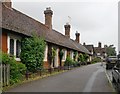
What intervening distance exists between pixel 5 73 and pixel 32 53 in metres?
7.51

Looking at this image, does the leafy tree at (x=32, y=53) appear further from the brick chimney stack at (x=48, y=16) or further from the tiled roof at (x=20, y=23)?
the brick chimney stack at (x=48, y=16)

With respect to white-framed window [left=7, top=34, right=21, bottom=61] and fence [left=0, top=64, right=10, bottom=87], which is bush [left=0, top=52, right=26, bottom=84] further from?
white-framed window [left=7, top=34, right=21, bottom=61]

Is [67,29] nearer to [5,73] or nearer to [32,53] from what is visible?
[32,53]

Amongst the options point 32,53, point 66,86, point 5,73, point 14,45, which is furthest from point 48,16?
point 5,73

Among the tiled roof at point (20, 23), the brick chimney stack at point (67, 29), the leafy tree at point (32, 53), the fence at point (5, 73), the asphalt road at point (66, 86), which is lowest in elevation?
the asphalt road at point (66, 86)

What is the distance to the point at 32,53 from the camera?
2148 cm

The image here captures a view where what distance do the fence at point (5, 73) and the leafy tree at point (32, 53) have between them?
6.89 metres

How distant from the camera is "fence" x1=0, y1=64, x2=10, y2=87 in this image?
45.0 feet

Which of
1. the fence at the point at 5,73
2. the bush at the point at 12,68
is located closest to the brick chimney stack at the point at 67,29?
the bush at the point at 12,68

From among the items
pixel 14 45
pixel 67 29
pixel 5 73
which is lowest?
pixel 5 73

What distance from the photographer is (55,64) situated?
111 feet

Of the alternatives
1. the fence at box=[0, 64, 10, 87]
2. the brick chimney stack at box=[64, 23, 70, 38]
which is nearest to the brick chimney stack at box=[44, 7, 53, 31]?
the brick chimney stack at box=[64, 23, 70, 38]

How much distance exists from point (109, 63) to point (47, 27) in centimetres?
969

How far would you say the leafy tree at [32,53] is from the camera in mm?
21205
